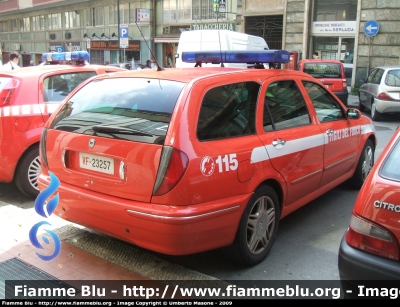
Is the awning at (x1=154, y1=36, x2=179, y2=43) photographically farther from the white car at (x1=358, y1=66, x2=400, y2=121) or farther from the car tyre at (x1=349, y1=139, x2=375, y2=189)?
the car tyre at (x1=349, y1=139, x2=375, y2=189)

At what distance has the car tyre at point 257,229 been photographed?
374cm

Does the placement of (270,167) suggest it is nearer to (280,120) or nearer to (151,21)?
(280,120)

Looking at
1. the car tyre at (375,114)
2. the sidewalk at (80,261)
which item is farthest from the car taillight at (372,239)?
the car tyre at (375,114)

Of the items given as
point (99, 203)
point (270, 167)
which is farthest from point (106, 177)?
point (270, 167)

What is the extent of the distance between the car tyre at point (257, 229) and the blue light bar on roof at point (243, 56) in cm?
137

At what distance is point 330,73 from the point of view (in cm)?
1506

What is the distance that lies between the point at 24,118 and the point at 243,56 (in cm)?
276

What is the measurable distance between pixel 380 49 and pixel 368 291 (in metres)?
19.6

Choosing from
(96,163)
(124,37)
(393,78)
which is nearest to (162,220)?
(96,163)

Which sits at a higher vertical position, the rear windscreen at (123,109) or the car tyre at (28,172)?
the rear windscreen at (123,109)

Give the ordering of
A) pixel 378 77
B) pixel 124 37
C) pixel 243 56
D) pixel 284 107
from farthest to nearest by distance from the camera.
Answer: pixel 124 37
pixel 378 77
pixel 243 56
pixel 284 107

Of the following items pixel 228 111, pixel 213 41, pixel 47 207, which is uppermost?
pixel 213 41

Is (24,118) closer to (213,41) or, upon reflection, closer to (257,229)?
(257,229)

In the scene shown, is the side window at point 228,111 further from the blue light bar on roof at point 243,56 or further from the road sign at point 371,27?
the road sign at point 371,27
